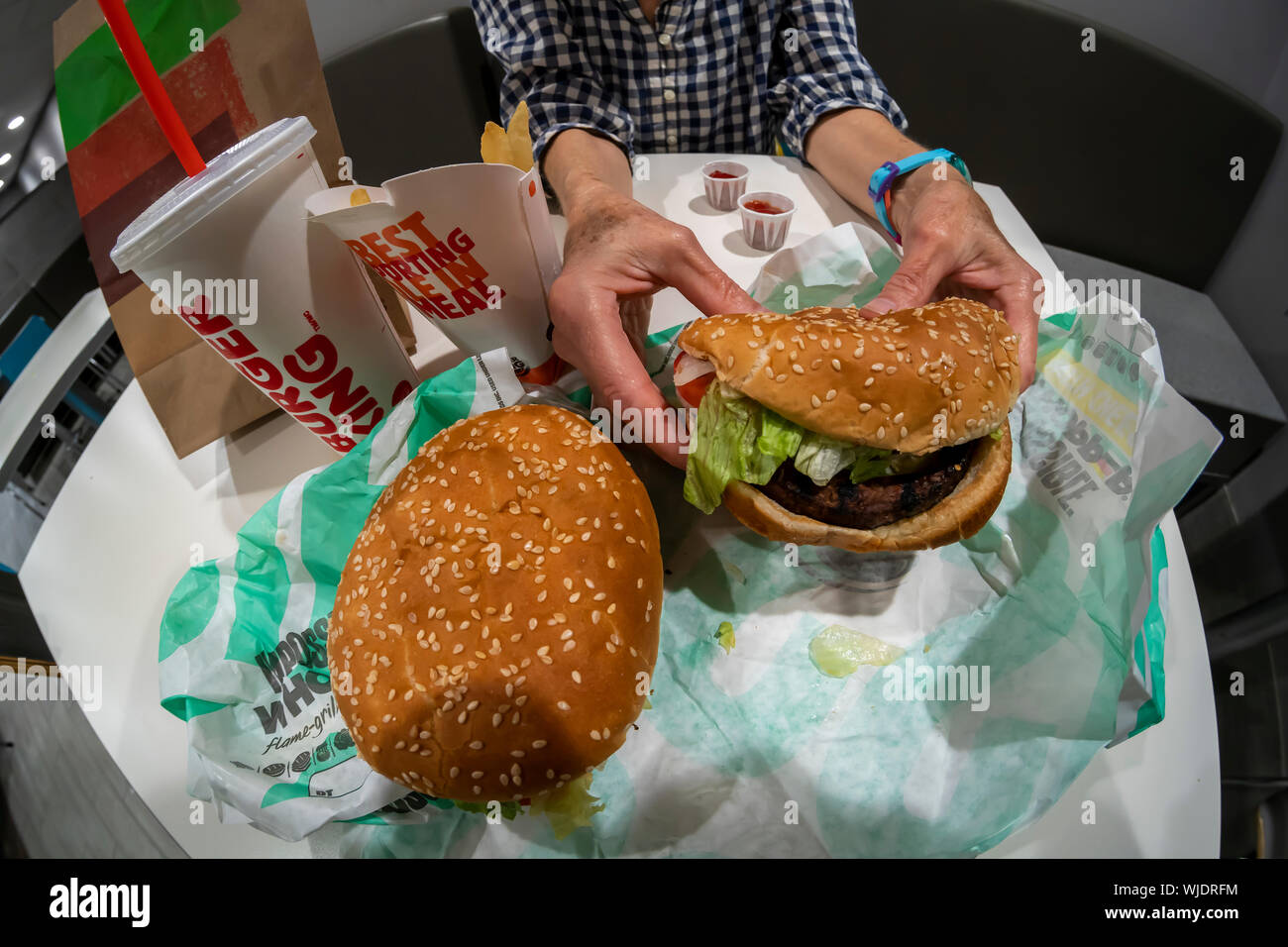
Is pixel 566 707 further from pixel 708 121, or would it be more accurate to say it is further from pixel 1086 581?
pixel 708 121

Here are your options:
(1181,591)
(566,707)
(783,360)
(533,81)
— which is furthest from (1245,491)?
(533,81)

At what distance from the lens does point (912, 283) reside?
1.23 metres

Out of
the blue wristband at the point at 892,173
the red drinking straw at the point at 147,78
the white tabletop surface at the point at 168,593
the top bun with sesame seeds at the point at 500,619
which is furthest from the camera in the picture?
the blue wristband at the point at 892,173

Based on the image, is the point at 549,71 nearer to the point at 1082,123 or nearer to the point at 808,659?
the point at 808,659

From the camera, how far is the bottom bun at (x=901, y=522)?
110cm

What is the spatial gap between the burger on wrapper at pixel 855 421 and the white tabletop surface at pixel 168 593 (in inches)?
17.5

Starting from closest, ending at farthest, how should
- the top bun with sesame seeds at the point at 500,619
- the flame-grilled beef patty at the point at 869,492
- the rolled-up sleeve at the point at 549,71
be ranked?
the top bun with sesame seeds at the point at 500,619 → the flame-grilled beef patty at the point at 869,492 → the rolled-up sleeve at the point at 549,71

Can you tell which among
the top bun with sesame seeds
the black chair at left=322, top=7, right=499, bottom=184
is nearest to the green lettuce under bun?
the top bun with sesame seeds

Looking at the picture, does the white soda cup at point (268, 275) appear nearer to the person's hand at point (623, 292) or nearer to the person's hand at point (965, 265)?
the person's hand at point (623, 292)

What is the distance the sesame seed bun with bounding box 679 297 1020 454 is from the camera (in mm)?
986

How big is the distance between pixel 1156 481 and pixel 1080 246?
7.25 feet

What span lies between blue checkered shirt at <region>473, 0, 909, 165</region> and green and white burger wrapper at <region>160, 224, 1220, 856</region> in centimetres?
97

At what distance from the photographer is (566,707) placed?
35.4 inches

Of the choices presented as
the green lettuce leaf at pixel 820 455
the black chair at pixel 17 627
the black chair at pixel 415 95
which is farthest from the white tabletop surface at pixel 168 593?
the black chair at pixel 415 95
